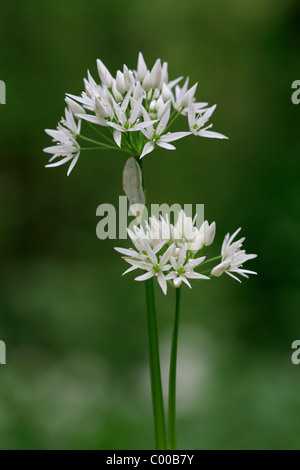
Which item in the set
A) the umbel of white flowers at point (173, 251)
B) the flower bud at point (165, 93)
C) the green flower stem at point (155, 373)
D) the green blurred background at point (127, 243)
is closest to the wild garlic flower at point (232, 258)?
the umbel of white flowers at point (173, 251)

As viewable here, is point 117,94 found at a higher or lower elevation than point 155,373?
higher

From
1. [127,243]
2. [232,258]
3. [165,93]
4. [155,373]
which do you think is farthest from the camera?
[127,243]

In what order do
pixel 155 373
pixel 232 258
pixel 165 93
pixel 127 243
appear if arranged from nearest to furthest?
pixel 155 373, pixel 232 258, pixel 165 93, pixel 127 243

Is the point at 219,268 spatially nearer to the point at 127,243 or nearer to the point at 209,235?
the point at 209,235

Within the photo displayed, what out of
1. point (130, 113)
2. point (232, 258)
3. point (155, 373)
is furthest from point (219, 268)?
point (130, 113)

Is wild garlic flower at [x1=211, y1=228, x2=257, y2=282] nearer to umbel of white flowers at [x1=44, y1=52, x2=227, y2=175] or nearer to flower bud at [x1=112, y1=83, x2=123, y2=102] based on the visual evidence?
umbel of white flowers at [x1=44, y1=52, x2=227, y2=175]

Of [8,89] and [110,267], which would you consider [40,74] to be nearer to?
[8,89]

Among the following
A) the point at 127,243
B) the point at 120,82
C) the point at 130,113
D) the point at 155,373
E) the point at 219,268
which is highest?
the point at 127,243

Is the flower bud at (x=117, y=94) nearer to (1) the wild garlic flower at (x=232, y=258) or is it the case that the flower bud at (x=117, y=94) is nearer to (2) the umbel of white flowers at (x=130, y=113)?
(2) the umbel of white flowers at (x=130, y=113)

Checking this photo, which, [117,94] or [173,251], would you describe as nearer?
[173,251]

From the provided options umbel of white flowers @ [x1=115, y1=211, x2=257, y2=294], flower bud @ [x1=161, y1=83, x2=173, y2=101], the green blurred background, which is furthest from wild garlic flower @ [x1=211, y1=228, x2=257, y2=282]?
the green blurred background
